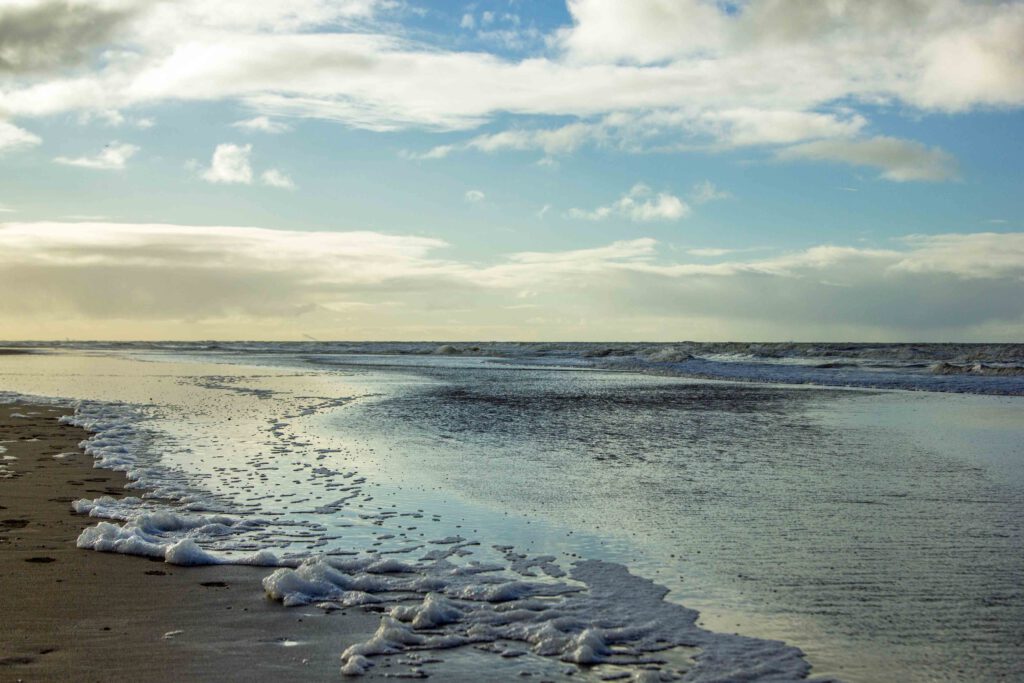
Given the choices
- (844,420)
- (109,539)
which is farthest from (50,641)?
(844,420)

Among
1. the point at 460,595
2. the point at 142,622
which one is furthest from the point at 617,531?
the point at 142,622

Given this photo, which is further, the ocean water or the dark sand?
the ocean water

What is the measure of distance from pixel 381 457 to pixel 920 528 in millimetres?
8377

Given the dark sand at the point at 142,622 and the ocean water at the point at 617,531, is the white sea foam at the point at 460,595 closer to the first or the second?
the ocean water at the point at 617,531

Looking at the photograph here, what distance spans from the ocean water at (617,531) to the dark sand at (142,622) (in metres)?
0.30

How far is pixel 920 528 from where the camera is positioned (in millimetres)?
9016

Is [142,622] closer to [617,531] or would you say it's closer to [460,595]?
[460,595]

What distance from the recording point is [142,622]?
19.7ft

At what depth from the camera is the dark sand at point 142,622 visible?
516 centimetres

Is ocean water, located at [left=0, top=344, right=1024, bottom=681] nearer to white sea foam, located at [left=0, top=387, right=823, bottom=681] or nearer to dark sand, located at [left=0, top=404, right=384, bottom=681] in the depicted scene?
white sea foam, located at [left=0, top=387, right=823, bottom=681]

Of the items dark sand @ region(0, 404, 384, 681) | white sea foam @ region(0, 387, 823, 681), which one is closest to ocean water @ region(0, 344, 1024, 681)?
white sea foam @ region(0, 387, 823, 681)

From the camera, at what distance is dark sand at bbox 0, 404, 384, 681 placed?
5164 mm

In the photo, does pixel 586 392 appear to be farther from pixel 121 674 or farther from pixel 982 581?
pixel 121 674

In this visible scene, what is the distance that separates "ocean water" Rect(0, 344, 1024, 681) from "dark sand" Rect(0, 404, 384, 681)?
30cm
